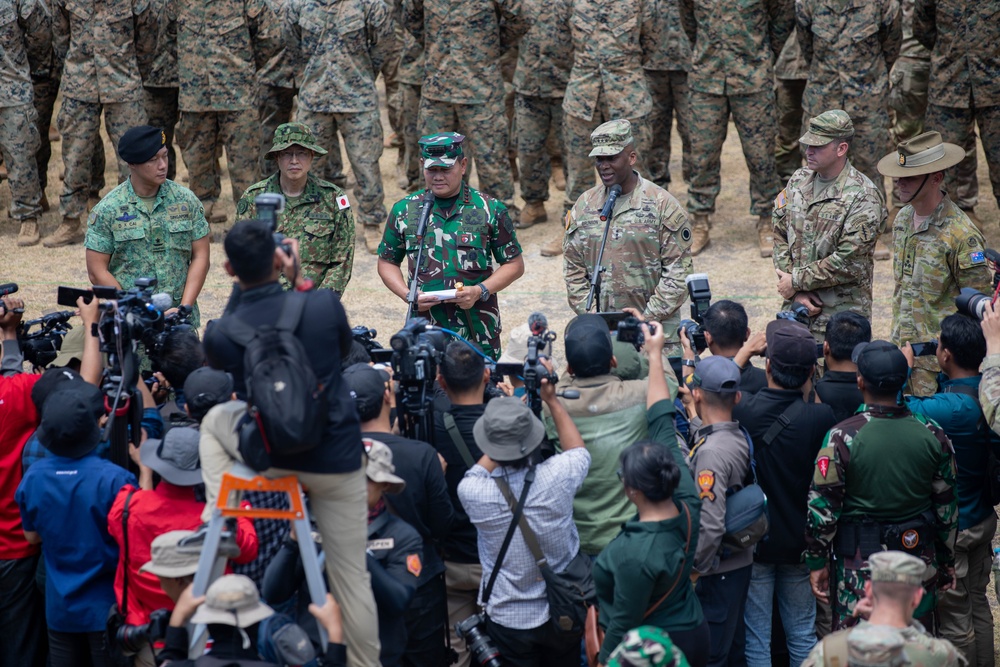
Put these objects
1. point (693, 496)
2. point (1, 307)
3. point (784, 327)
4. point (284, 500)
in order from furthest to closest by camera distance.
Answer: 1. point (1, 307)
2. point (784, 327)
3. point (693, 496)
4. point (284, 500)

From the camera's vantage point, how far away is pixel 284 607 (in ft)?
12.9

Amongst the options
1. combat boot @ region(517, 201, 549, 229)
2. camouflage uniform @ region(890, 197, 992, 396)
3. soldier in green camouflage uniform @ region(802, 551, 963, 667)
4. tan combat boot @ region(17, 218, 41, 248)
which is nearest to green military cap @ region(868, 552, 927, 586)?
soldier in green camouflage uniform @ region(802, 551, 963, 667)

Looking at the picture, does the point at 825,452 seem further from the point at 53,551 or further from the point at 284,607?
the point at 53,551

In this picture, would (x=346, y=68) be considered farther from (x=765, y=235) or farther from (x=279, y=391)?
(x=279, y=391)

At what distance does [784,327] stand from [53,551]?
311 cm

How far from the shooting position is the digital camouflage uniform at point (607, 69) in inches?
374

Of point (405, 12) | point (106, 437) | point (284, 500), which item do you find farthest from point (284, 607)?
point (405, 12)

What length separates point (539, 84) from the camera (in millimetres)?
10219

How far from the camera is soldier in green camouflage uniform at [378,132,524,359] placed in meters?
6.31

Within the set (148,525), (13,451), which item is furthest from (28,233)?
(148,525)

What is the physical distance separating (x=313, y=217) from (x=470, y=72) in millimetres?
3411

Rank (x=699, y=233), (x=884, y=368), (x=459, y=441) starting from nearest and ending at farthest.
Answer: (x=884, y=368)
(x=459, y=441)
(x=699, y=233)

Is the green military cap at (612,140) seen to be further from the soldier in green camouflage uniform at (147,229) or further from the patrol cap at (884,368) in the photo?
the soldier in green camouflage uniform at (147,229)

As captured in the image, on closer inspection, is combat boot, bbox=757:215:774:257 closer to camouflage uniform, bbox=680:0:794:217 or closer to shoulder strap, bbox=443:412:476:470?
camouflage uniform, bbox=680:0:794:217
